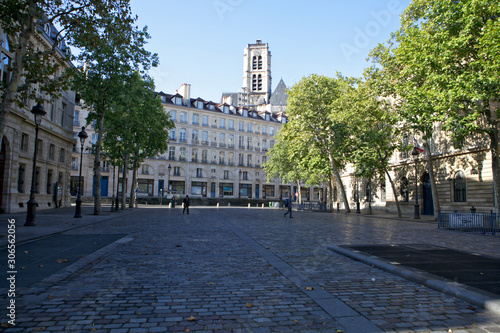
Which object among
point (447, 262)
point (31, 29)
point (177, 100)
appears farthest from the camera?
point (177, 100)

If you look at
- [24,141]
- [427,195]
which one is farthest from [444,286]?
[427,195]

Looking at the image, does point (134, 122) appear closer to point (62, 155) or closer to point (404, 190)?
point (62, 155)

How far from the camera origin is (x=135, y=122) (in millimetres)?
29219

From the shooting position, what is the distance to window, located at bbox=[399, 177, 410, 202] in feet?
109

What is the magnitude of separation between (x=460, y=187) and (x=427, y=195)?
4.83m

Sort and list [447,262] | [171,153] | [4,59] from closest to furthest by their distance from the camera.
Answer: [447,262], [4,59], [171,153]

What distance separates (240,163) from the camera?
68.8m

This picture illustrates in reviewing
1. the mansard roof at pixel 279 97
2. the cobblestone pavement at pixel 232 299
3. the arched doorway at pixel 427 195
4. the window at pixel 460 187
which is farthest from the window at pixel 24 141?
Result: the mansard roof at pixel 279 97

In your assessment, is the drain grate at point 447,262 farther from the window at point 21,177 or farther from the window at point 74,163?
the window at point 74,163

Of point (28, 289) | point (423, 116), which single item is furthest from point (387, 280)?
point (423, 116)

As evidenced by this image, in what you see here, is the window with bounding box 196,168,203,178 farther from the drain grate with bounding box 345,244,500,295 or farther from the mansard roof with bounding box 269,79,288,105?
the drain grate with bounding box 345,244,500,295

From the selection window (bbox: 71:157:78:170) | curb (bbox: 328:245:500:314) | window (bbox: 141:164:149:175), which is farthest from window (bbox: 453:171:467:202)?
window (bbox: 71:157:78:170)

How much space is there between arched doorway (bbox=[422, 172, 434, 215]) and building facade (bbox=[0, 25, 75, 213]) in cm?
2915

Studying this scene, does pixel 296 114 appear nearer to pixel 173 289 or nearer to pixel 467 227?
pixel 467 227
